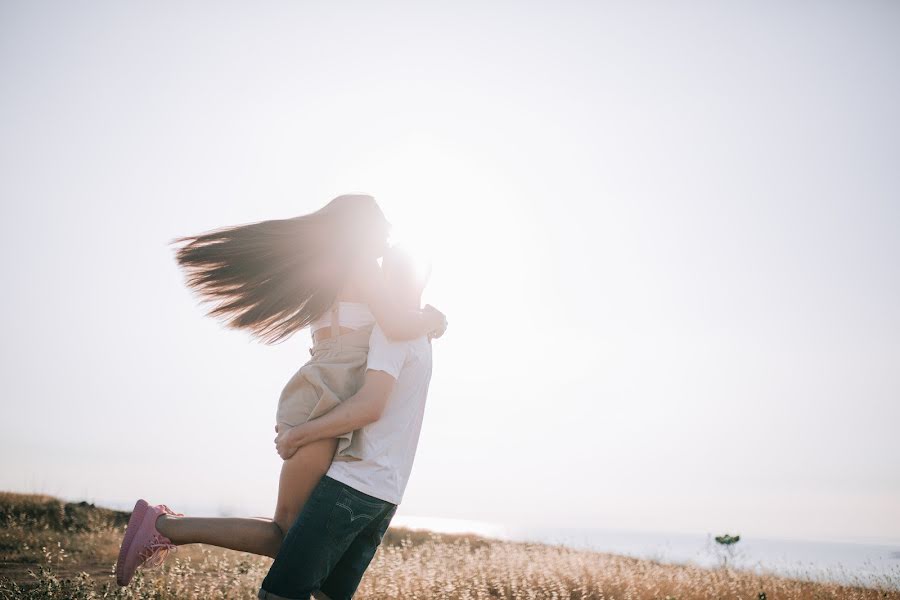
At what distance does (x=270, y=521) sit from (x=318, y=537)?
55 centimetres

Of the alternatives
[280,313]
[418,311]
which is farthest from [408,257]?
[280,313]

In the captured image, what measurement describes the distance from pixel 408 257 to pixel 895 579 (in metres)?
8.61

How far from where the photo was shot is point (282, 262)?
3.63 m

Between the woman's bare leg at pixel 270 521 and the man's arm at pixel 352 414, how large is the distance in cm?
7

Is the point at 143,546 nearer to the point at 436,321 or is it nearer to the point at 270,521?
the point at 270,521

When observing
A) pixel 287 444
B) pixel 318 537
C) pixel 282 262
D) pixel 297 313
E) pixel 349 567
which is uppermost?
pixel 282 262

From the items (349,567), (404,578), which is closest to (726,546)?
(404,578)

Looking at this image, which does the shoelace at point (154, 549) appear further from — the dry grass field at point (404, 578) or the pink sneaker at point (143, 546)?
the dry grass field at point (404, 578)

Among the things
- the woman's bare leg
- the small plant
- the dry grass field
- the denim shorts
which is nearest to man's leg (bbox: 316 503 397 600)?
the denim shorts

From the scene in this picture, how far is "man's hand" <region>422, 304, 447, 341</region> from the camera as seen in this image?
3443 millimetres

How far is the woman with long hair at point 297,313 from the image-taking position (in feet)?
10.5

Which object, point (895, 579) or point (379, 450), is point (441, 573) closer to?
point (379, 450)

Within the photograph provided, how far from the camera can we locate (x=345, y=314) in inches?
134

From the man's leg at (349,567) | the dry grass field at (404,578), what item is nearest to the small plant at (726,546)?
the dry grass field at (404,578)
